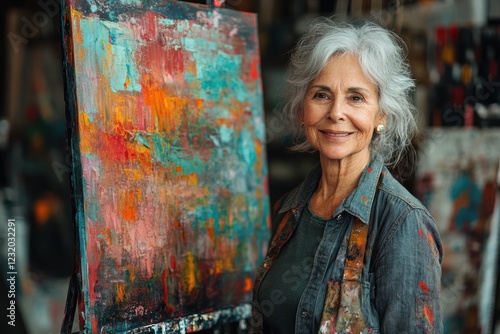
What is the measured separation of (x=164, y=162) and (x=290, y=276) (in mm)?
559

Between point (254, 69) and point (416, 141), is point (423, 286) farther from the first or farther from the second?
point (416, 141)

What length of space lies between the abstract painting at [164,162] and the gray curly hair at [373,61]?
1.23 feet

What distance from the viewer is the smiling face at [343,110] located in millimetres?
1837

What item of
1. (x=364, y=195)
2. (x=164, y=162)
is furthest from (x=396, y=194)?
(x=164, y=162)

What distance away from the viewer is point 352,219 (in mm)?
1823

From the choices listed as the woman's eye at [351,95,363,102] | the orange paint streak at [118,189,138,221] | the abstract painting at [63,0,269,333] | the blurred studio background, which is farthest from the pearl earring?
the blurred studio background

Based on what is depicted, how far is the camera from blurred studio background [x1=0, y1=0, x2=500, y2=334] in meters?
3.30

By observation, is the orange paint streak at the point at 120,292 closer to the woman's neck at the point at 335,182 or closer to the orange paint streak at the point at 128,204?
the orange paint streak at the point at 128,204

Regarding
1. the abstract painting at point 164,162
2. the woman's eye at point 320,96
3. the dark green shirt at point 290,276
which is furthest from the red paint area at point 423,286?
the abstract painting at point 164,162

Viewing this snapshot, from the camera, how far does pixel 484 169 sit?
130 inches

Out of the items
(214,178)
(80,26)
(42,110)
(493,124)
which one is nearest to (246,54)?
(214,178)

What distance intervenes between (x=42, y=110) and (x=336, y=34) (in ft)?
9.17

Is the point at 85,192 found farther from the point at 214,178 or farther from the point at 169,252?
the point at 214,178

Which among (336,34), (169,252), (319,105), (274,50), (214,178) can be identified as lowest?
(169,252)
